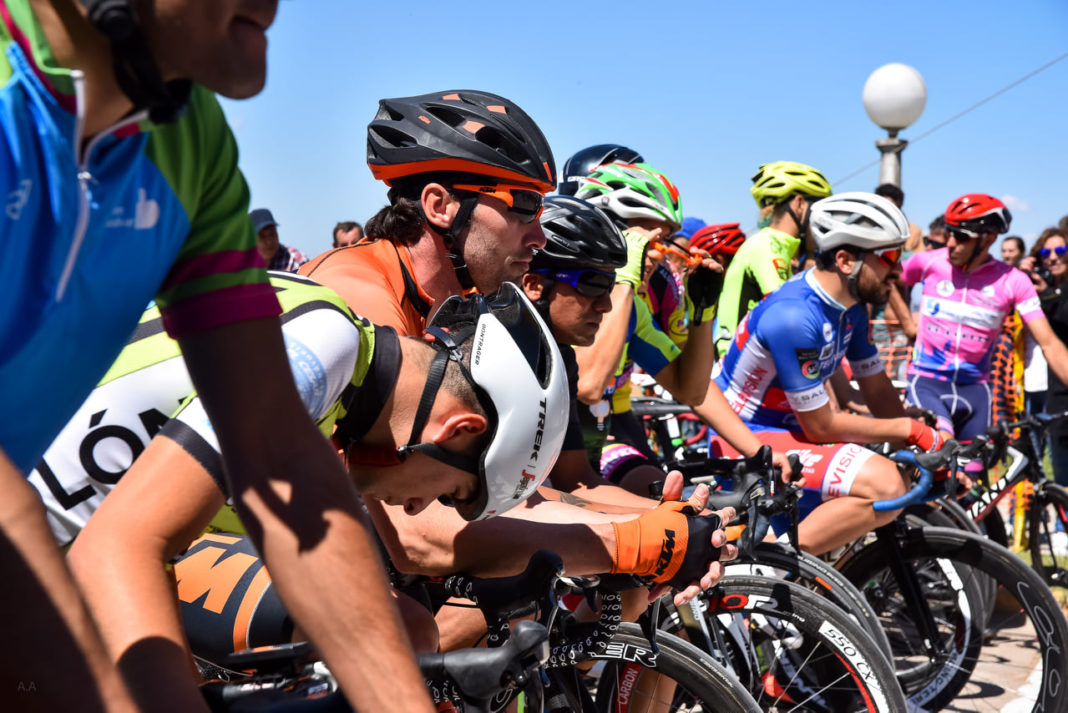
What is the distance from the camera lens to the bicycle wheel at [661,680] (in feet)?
10.3

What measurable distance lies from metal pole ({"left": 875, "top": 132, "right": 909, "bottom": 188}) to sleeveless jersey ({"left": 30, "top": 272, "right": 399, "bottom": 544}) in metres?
11.4

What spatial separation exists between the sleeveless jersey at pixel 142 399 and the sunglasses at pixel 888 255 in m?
3.95

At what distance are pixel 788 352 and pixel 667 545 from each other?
2.57 m

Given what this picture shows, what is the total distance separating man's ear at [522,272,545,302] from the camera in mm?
4051

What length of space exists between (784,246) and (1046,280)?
17.5 feet

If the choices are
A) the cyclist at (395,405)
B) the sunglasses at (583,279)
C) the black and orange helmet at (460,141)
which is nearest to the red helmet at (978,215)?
the sunglasses at (583,279)

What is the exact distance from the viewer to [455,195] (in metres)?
3.39

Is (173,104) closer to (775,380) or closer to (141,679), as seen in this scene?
(141,679)

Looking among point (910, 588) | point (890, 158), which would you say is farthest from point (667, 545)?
point (890, 158)

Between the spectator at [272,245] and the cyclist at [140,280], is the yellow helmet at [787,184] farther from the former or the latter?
the cyclist at [140,280]

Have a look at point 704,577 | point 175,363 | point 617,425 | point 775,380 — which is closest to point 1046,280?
point 775,380

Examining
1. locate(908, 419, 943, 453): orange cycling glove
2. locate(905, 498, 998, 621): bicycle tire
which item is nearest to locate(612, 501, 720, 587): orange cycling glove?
locate(908, 419, 943, 453): orange cycling glove

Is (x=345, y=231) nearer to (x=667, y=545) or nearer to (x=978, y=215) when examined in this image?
(x=978, y=215)

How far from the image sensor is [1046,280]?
1129 centimetres
